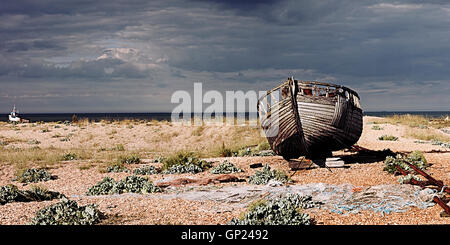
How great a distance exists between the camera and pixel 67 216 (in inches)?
300

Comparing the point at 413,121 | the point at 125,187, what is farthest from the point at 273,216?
the point at 413,121

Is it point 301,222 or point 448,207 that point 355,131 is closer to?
point 448,207

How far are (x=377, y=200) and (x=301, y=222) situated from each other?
2.36m

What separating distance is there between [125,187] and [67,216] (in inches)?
125

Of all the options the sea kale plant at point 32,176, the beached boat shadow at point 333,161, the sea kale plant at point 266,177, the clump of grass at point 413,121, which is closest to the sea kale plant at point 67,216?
the sea kale plant at point 266,177

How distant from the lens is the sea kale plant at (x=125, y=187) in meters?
10.4

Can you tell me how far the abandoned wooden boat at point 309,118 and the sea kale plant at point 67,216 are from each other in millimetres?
7182

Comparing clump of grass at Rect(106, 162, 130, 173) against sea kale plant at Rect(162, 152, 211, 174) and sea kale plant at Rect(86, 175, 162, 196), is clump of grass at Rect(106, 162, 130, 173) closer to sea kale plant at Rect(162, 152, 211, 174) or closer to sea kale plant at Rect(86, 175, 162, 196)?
sea kale plant at Rect(162, 152, 211, 174)

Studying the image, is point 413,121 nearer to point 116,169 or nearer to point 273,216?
point 116,169

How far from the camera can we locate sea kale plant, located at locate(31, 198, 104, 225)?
7305 millimetres

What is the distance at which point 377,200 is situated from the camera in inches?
328

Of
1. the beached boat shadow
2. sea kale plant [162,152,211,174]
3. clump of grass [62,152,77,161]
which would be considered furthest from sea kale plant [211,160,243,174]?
clump of grass [62,152,77,161]
